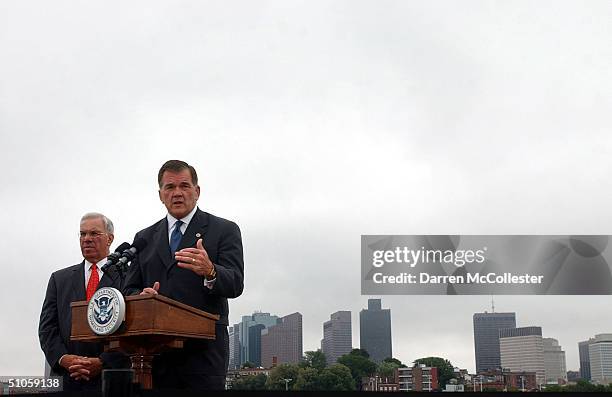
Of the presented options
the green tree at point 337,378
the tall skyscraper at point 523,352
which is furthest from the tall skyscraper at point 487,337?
the green tree at point 337,378

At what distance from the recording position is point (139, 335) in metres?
2.88

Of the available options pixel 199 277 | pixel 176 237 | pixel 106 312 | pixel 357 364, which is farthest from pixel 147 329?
pixel 357 364

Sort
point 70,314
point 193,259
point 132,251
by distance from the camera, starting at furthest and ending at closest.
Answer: point 70,314, point 132,251, point 193,259

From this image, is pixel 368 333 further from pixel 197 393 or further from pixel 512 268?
pixel 197 393

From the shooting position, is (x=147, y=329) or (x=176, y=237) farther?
(x=176, y=237)

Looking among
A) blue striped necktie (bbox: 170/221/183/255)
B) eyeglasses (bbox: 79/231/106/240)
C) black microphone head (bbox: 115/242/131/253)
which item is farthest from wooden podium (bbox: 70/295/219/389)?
eyeglasses (bbox: 79/231/106/240)

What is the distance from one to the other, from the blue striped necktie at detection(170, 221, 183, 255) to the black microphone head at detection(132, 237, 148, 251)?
14cm

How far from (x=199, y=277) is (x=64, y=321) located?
1.03 metres

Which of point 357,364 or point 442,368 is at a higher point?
point 357,364

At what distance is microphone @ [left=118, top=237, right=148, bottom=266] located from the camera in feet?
10.3

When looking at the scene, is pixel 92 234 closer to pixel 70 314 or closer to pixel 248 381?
pixel 70 314

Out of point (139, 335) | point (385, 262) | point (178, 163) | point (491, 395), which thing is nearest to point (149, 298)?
point (139, 335)

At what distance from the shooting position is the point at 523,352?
18016mm

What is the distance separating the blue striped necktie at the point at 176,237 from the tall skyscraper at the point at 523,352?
1162 centimetres
